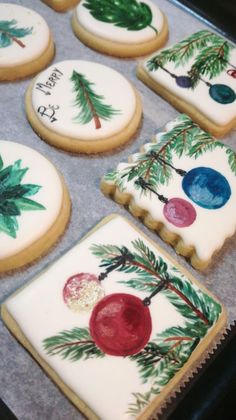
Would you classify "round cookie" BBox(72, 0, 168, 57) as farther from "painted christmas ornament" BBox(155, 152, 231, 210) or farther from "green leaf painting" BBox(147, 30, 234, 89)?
"painted christmas ornament" BBox(155, 152, 231, 210)

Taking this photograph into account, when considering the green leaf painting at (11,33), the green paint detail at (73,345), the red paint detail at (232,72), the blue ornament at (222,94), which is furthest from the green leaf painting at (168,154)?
the green leaf painting at (11,33)

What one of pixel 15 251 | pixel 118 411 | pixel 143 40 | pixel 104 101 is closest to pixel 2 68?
pixel 104 101

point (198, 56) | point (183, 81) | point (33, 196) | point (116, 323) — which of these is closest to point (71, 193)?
point (33, 196)

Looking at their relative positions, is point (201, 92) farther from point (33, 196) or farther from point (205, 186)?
point (33, 196)

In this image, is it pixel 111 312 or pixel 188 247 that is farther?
pixel 188 247

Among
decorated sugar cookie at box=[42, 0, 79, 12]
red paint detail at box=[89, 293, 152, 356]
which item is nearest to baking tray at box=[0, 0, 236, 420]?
decorated sugar cookie at box=[42, 0, 79, 12]

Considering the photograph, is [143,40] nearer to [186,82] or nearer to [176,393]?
[186,82]
